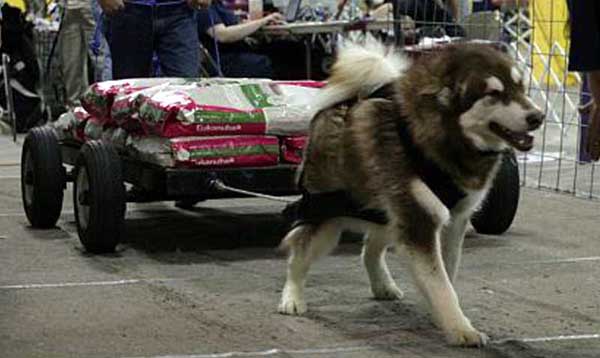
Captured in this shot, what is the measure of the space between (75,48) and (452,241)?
24.2ft

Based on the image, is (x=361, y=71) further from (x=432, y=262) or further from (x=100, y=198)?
(x=100, y=198)

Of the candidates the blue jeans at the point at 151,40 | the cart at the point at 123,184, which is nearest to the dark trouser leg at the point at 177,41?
the blue jeans at the point at 151,40

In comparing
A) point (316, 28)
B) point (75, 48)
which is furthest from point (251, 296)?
point (75, 48)

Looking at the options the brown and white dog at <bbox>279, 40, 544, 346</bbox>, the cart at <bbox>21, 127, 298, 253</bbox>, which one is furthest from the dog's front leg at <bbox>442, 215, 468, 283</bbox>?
the cart at <bbox>21, 127, 298, 253</bbox>

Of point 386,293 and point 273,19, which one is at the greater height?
point 273,19

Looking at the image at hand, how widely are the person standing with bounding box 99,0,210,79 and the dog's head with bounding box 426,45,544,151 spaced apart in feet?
9.22

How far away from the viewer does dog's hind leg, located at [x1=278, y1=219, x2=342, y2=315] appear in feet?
13.5

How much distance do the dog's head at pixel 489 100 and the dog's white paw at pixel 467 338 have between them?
0.58 m

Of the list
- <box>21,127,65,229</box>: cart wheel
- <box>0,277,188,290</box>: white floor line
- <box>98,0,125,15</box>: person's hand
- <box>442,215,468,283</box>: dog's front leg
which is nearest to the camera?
<box>442,215,468,283</box>: dog's front leg

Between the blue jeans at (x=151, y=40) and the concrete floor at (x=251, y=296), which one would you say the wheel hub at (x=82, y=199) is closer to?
the concrete floor at (x=251, y=296)

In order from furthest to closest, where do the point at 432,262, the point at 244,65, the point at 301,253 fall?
the point at 244,65 → the point at 301,253 → the point at 432,262

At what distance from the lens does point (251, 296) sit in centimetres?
448

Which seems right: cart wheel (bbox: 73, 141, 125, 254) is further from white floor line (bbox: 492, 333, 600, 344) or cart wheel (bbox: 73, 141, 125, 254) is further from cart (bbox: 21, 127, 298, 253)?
white floor line (bbox: 492, 333, 600, 344)

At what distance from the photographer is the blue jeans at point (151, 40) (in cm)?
620
